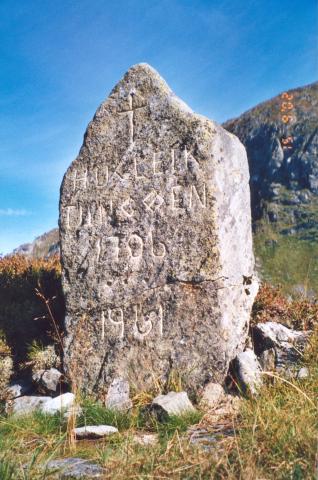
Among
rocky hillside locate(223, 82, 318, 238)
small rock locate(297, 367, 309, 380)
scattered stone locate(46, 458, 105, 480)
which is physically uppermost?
rocky hillside locate(223, 82, 318, 238)

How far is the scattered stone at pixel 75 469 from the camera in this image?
12.0ft

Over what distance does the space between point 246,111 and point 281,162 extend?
1564 cm

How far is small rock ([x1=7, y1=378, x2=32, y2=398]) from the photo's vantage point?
7059 mm

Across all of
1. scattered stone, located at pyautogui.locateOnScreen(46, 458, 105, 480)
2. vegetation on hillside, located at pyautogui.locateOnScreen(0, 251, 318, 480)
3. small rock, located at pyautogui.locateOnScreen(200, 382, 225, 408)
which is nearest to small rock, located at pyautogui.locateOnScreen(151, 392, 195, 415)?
vegetation on hillside, located at pyautogui.locateOnScreen(0, 251, 318, 480)

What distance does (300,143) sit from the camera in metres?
72.0

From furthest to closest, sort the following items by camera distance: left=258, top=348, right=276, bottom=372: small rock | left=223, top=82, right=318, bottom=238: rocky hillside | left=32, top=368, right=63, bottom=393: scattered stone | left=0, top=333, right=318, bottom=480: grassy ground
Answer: left=223, top=82, right=318, bottom=238: rocky hillside
left=32, top=368, right=63, bottom=393: scattered stone
left=258, top=348, right=276, bottom=372: small rock
left=0, top=333, right=318, bottom=480: grassy ground

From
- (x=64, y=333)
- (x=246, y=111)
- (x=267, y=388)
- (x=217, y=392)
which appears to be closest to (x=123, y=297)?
(x=64, y=333)

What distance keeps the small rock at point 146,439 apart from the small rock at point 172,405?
1.19 ft

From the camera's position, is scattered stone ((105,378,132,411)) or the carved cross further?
the carved cross

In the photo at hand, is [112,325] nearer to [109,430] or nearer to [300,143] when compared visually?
[109,430]

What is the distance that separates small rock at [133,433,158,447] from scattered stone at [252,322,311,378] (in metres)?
2.29

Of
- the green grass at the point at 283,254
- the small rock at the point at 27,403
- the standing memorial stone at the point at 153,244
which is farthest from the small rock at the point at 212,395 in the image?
the green grass at the point at 283,254

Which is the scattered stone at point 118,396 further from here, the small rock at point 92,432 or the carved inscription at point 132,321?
the small rock at point 92,432

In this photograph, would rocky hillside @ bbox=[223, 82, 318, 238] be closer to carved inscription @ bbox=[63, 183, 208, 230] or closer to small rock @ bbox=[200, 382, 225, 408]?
carved inscription @ bbox=[63, 183, 208, 230]
